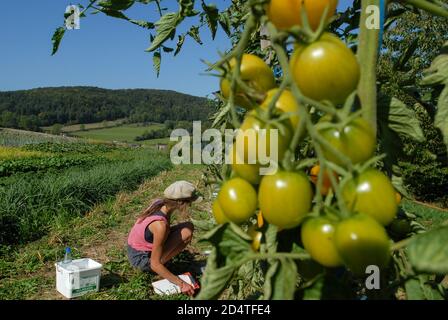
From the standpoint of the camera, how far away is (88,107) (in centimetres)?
6438

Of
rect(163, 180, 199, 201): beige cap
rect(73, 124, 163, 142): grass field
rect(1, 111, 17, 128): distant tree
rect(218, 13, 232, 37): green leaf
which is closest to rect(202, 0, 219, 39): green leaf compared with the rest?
rect(218, 13, 232, 37): green leaf

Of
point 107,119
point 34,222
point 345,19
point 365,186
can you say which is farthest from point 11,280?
point 107,119

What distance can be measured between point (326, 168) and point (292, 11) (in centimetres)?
Result: 25

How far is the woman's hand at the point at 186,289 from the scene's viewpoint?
352 cm

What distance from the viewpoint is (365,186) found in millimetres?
494

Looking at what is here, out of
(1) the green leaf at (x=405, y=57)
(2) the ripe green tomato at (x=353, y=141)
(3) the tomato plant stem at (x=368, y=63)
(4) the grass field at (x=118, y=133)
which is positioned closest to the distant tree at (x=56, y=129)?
(4) the grass field at (x=118, y=133)

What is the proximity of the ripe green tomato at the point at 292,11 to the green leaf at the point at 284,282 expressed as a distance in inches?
14.2

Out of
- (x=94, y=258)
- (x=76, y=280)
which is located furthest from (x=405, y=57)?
(x=94, y=258)

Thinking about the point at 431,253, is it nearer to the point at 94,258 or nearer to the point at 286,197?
the point at 286,197

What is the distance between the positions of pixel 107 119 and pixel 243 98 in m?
65.0

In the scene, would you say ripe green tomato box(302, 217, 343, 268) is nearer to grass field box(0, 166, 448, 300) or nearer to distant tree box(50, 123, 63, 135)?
grass field box(0, 166, 448, 300)

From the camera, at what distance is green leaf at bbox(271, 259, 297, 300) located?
0.55 meters

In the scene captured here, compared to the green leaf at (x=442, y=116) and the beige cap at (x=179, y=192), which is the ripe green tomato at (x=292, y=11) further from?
the beige cap at (x=179, y=192)

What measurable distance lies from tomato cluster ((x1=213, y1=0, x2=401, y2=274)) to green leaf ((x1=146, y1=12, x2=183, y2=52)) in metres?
0.51
